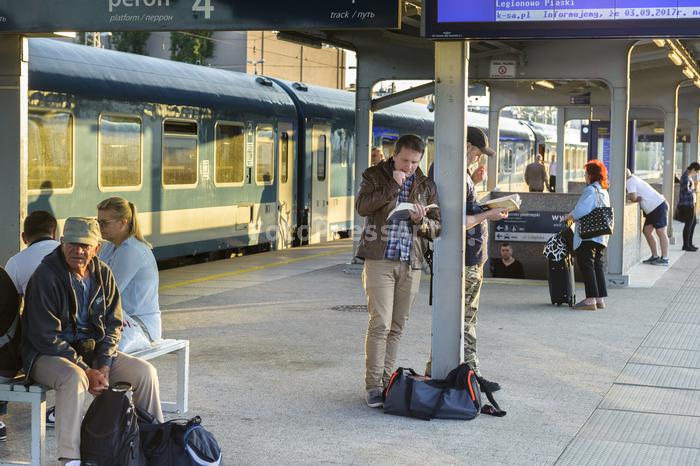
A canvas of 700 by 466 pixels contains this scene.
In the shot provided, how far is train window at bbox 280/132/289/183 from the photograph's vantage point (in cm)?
1897

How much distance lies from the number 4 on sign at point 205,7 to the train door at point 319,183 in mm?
11787

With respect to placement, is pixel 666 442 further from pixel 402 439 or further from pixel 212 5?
pixel 212 5

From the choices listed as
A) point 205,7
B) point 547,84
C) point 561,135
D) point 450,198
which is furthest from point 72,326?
point 561,135

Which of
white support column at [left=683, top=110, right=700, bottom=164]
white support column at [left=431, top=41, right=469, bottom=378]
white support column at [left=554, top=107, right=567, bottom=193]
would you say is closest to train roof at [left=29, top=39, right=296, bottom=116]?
white support column at [left=431, top=41, right=469, bottom=378]

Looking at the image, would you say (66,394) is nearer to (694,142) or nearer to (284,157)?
(284,157)

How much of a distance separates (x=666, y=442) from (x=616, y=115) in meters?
7.89

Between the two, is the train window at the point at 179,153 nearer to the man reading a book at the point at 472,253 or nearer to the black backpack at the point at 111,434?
the man reading a book at the point at 472,253

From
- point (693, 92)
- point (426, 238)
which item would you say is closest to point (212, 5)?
point (426, 238)

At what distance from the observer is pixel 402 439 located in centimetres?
648

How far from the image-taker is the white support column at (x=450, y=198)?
7.18m

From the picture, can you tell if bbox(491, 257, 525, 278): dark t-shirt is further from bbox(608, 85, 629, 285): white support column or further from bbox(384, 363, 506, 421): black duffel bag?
bbox(384, 363, 506, 421): black duffel bag

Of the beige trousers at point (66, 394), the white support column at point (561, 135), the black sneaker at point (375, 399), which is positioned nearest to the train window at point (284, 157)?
the white support column at point (561, 135)

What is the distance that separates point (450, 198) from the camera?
7.23 m

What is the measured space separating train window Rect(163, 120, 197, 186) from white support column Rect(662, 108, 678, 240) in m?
9.24
